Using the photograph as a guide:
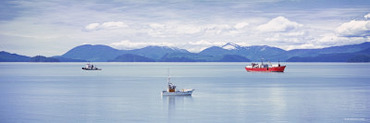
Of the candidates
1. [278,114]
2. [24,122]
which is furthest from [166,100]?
[24,122]

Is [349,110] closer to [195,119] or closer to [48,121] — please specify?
[195,119]

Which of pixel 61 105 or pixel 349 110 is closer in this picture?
pixel 349 110

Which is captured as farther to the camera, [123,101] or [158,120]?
[123,101]

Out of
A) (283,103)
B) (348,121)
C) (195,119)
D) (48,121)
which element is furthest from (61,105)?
(348,121)

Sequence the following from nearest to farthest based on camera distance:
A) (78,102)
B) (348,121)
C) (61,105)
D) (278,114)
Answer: (348,121)
(278,114)
(61,105)
(78,102)

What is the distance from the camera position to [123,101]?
4594 cm

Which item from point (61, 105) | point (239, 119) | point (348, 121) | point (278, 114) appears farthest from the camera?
point (61, 105)

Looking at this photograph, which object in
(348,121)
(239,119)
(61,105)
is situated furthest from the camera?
(61,105)

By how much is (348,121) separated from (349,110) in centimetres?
680

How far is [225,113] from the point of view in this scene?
117ft

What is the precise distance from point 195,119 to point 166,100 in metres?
14.6

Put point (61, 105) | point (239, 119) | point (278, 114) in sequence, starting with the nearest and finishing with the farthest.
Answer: point (239, 119), point (278, 114), point (61, 105)

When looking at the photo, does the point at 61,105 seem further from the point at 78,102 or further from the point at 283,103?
the point at 283,103

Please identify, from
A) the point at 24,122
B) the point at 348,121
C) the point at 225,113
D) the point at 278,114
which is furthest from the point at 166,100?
the point at 348,121
